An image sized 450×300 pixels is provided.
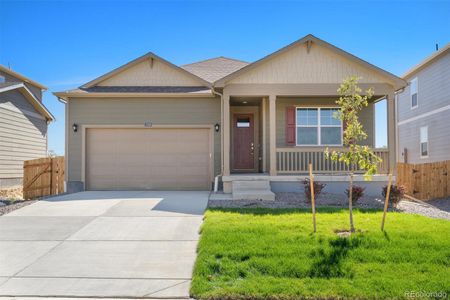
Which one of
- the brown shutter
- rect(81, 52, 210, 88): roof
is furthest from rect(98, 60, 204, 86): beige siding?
the brown shutter

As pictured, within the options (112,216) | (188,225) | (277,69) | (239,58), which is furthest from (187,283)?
(239,58)

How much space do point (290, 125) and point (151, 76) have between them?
575 centimetres

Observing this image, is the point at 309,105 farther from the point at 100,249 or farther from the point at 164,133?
the point at 100,249

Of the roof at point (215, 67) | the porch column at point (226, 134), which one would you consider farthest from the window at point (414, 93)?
the porch column at point (226, 134)

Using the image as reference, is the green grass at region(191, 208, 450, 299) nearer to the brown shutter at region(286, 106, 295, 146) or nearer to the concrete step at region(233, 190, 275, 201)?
the concrete step at region(233, 190, 275, 201)

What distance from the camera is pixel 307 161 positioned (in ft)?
40.4

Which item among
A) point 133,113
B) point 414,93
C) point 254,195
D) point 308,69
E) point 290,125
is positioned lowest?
point 254,195

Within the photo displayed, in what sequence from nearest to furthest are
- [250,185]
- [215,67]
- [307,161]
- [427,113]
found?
1. [250,185]
2. [307,161]
3. [215,67]
4. [427,113]

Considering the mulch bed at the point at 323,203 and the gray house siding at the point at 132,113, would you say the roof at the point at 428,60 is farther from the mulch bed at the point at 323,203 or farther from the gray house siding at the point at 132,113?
the gray house siding at the point at 132,113

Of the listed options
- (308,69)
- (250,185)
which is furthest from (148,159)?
(308,69)

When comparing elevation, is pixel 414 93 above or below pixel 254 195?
above

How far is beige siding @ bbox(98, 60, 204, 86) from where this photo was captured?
46.6ft

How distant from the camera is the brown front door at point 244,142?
1415 cm

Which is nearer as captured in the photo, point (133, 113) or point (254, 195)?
point (254, 195)
